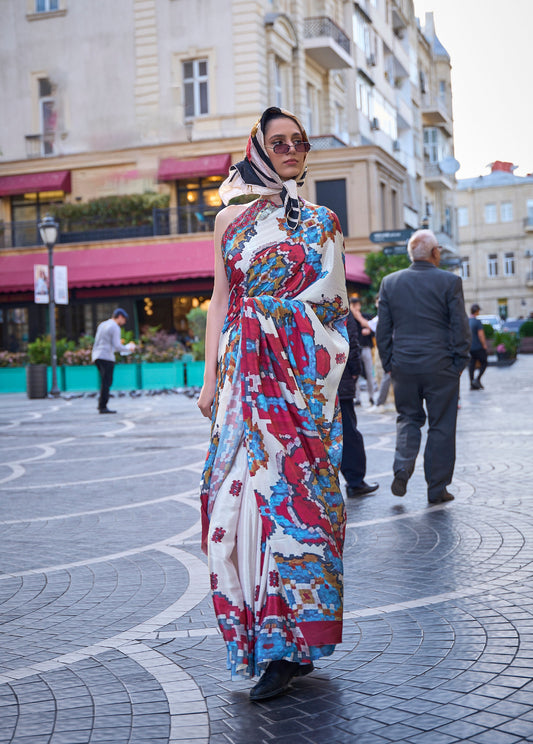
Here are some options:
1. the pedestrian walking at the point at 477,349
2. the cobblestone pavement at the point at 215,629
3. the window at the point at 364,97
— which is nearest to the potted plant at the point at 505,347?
the window at the point at 364,97

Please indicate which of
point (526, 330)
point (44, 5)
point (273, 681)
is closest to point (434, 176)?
point (526, 330)

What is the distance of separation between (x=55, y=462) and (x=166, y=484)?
2.63 meters

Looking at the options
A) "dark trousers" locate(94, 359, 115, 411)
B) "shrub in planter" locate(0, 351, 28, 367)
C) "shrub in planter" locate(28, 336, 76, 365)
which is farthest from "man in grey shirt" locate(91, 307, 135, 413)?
"shrub in planter" locate(0, 351, 28, 367)

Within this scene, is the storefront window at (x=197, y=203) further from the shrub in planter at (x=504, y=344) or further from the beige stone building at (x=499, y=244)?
the beige stone building at (x=499, y=244)

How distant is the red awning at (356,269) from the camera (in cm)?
3103

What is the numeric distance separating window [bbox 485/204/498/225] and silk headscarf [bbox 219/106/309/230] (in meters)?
83.3

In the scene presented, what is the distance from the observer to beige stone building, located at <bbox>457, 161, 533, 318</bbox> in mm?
82188

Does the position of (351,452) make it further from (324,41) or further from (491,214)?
(491,214)

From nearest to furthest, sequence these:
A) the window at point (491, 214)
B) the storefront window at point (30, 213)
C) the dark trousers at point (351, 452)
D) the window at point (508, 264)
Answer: the dark trousers at point (351, 452) < the storefront window at point (30, 213) < the window at point (508, 264) < the window at point (491, 214)

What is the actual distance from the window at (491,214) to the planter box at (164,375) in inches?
2477

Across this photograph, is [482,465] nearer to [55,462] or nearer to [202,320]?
[55,462]

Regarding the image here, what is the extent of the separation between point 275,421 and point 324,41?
1323 inches

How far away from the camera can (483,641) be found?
396cm

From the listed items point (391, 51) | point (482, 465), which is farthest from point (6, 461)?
point (391, 51)
